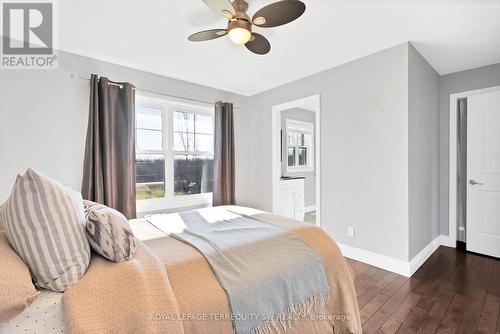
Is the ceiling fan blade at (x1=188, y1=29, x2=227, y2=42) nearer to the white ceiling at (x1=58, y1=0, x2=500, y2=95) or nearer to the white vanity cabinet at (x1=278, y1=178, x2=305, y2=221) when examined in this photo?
the white ceiling at (x1=58, y1=0, x2=500, y2=95)

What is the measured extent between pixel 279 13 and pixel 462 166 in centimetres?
347

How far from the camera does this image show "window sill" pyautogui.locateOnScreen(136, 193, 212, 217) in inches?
123

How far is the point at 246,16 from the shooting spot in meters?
1.77

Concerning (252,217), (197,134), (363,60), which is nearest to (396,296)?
(252,217)

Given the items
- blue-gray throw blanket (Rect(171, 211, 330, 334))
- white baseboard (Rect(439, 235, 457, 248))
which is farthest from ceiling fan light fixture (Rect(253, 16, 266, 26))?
white baseboard (Rect(439, 235, 457, 248))

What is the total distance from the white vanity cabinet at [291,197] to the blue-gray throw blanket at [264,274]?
2.53 metres

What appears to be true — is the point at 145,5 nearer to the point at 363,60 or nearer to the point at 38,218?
the point at 38,218

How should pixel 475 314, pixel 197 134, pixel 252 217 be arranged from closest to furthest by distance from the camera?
pixel 475 314 → pixel 252 217 → pixel 197 134

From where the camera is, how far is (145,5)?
1.90 metres

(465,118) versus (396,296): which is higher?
(465,118)

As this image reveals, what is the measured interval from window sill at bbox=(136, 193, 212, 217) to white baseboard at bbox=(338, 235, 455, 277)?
209cm

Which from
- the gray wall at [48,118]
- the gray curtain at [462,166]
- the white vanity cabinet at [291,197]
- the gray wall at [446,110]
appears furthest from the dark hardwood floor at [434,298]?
the gray wall at [48,118]

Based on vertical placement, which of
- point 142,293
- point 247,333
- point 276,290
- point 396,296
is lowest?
point 396,296

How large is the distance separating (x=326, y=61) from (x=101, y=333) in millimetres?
3171
